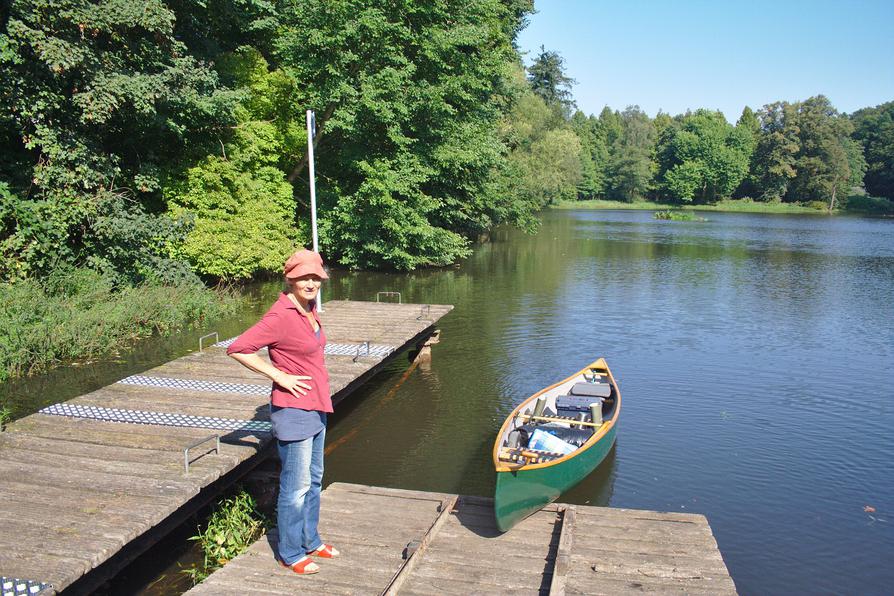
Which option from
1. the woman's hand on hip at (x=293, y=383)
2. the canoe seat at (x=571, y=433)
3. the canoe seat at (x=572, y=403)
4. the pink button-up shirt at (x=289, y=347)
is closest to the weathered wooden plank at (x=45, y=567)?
the pink button-up shirt at (x=289, y=347)

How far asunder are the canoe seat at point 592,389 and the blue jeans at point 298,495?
20.2ft

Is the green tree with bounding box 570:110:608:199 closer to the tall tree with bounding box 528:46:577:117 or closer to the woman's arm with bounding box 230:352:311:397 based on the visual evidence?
the tall tree with bounding box 528:46:577:117

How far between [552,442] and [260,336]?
4.65 m

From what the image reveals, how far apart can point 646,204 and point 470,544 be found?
91736 mm

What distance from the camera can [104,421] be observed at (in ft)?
26.3

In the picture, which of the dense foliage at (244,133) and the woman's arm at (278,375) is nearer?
the woman's arm at (278,375)

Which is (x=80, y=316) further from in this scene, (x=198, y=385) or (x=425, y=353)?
(x=425, y=353)

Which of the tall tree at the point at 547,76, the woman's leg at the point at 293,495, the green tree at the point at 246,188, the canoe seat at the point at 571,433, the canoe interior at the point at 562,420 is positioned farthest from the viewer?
the tall tree at the point at 547,76

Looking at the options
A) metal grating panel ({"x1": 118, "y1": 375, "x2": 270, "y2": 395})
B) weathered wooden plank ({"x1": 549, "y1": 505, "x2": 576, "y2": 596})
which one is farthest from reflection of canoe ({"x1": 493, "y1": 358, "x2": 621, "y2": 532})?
metal grating panel ({"x1": 118, "y1": 375, "x2": 270, "y2": 395})

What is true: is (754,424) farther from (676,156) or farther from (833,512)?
(676,156)

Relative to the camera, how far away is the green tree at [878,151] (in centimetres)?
8481

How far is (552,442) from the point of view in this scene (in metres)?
8.39

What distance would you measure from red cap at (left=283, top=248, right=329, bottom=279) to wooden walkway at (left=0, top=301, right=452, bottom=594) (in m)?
2.58

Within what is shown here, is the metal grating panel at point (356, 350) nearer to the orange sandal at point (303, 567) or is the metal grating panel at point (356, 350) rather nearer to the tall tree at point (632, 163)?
the orange sandal at point (303, 567)
